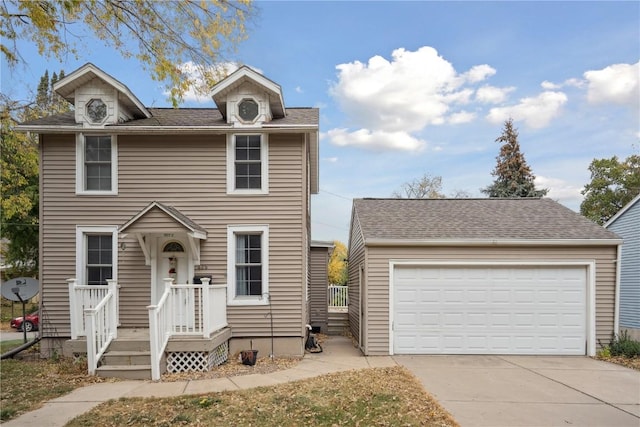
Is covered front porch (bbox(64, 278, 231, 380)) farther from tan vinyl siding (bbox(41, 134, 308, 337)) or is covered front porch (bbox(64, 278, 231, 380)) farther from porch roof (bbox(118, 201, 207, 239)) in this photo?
porch roof (bbox(118, 201, 207, 239))

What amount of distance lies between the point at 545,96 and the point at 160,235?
14876 mm

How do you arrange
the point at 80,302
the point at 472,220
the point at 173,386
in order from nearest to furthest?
the point at 173,386
the point at 80,302
the point at 472,220

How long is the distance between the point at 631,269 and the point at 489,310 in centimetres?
631

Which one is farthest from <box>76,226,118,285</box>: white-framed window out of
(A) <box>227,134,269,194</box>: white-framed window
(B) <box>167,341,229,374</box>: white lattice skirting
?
(A) <box>227,134,269,194</box>: white-framed window

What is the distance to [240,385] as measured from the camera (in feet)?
23.3

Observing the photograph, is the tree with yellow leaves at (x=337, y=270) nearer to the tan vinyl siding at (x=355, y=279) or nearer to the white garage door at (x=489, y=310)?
the tan vinyl siding at (x=355, y=279)

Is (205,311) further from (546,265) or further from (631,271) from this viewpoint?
(631,271)

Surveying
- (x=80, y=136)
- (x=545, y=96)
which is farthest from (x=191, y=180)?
(x=545, y=96)

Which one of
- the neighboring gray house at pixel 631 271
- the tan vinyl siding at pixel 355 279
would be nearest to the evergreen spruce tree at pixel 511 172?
the neighboring gray house at pixel 631 271

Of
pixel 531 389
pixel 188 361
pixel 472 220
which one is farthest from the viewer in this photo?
pixel 472 220

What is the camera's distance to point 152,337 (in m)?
7.66

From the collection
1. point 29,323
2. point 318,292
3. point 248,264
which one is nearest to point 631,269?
point 318,292

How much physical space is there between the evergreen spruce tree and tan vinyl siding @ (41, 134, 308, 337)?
851 inches

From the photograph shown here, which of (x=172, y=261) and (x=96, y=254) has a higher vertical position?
(x=96, y=254)
